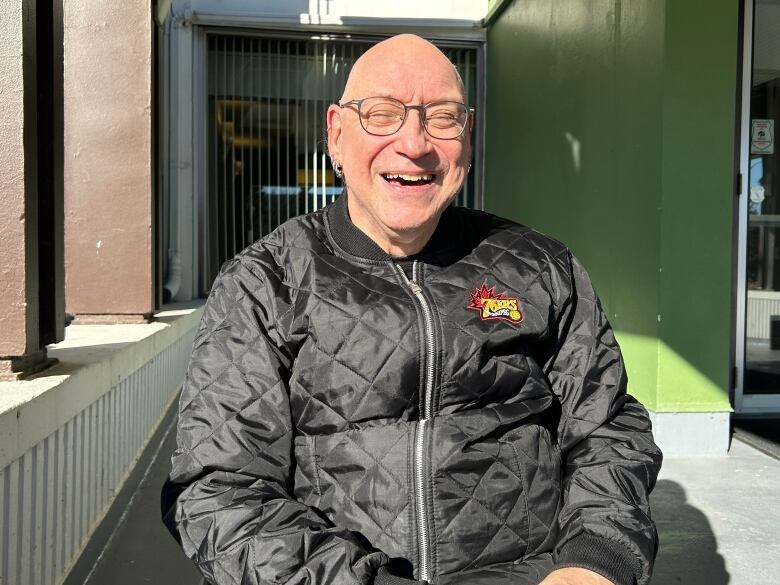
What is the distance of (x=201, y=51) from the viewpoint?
24.2 feet

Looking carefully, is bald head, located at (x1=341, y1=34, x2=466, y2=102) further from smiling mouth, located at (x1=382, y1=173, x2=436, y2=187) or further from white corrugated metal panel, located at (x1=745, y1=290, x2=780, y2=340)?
white corrugated metal panel, located at (x1=745, y1=290, x2=780, y2=340)

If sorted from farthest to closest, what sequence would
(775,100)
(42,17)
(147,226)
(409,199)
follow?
(775,100) → (147,226) → (42,17) → (409,199)

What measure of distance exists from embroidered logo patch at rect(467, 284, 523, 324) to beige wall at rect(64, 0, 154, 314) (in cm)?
283

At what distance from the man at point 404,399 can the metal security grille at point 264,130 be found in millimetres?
6104

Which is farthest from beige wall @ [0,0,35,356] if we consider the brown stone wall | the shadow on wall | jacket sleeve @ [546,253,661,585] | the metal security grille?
the metal security grille

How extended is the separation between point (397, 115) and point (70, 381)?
3.47 feet

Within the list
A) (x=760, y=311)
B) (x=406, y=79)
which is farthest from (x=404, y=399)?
(x=760, y=311)

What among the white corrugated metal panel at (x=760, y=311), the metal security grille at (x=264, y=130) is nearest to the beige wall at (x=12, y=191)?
the white corrugated metal panel at (x=760, y=311)

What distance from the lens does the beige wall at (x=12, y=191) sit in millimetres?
1893

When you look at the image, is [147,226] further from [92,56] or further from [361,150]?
[361,150]

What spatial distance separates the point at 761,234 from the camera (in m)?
4.59

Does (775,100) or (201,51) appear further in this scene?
(201,51)

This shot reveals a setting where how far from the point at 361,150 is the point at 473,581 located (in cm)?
81

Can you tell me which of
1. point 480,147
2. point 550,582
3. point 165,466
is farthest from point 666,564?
point 480,147
